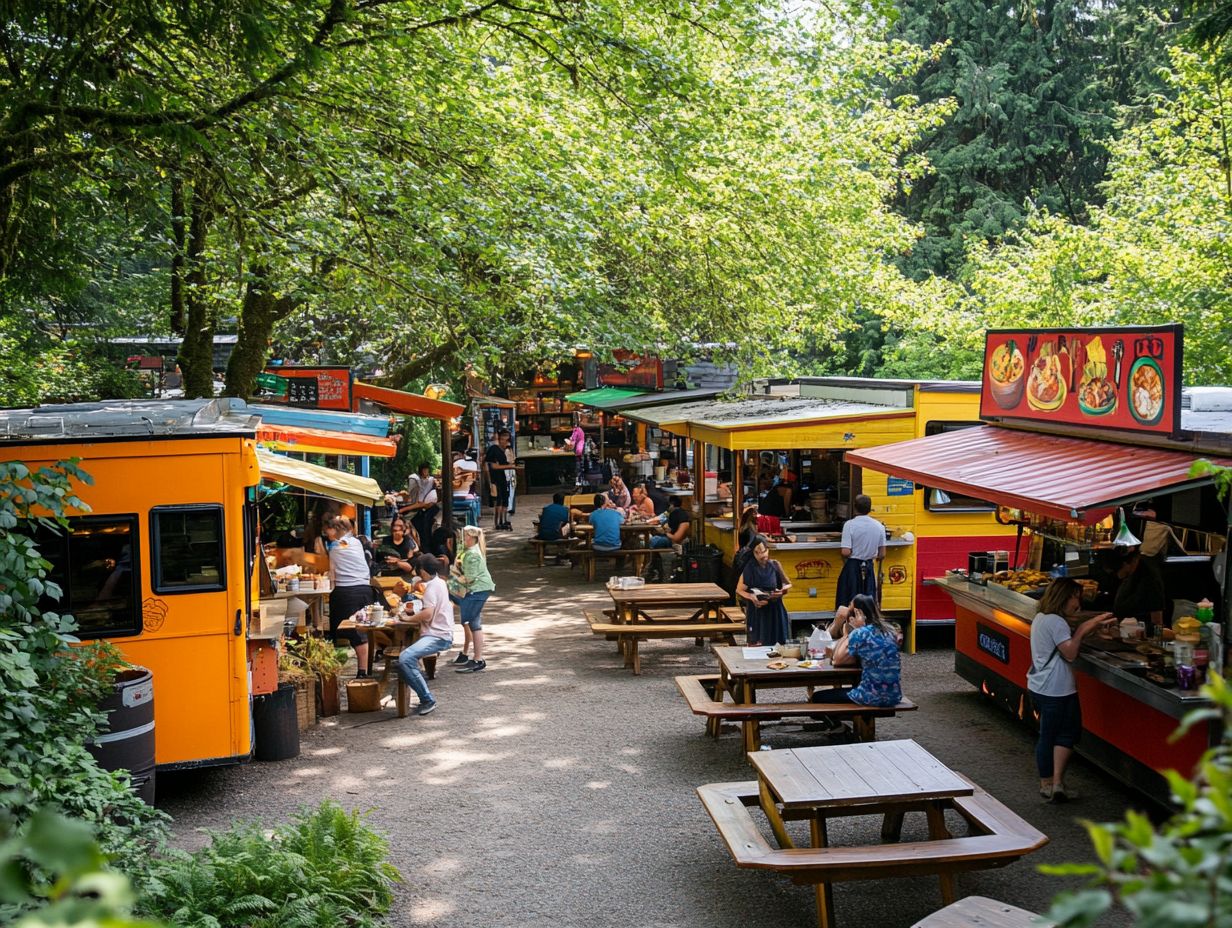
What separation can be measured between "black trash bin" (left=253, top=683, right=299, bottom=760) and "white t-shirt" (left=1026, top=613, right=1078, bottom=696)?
5.92 m

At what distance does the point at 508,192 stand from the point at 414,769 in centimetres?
594

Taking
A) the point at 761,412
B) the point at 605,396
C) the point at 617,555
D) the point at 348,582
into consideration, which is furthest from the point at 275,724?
the point at 605,396

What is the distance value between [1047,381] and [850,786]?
505 centimetres

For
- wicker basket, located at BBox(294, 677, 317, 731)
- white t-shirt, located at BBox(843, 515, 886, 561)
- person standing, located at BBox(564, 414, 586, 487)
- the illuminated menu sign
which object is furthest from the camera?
person standing, located at BBox(564, 414, 586, 487)

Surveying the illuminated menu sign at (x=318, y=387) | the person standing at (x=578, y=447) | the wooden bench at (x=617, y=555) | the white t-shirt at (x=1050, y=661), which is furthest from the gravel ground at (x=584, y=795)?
the person standing at (x=578, y=447)

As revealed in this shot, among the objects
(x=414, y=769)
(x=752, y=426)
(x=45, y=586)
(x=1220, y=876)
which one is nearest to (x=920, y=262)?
(x=752, y=426)

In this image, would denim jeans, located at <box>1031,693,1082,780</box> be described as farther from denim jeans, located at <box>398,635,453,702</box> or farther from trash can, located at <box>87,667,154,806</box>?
trash can, located at <box>87,667,154,806</box>

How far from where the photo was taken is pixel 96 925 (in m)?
1.39

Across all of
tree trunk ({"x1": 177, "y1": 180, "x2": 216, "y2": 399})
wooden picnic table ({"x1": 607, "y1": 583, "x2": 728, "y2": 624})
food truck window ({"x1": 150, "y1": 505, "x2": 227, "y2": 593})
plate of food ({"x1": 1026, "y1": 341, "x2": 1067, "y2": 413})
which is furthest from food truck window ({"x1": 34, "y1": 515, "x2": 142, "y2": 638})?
tree trunk ({"x1": 177, "y1": 180, "x2": 216, "y2": 399})

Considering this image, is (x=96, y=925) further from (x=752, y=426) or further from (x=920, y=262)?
(x=920, y=262)

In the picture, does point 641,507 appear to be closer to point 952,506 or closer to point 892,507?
point 892,507

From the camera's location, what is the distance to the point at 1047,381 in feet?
34.2

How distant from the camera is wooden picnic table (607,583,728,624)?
44.7 feet

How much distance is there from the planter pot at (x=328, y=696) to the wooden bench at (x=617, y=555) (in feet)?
24.2
